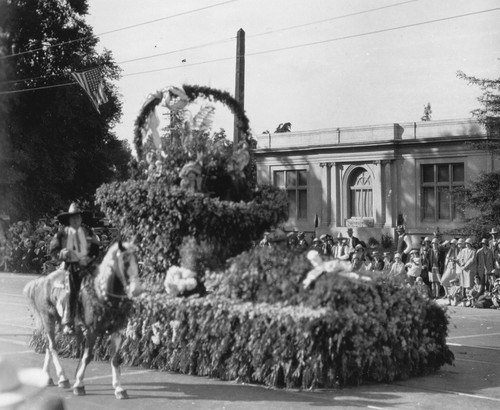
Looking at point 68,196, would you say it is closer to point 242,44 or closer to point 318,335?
point 242,44

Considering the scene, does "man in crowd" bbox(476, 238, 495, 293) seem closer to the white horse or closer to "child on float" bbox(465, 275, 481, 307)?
"child on float" bbox(465, 275, 481, 307)

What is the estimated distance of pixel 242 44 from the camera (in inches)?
884

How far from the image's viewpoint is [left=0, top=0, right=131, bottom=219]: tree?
113 feet

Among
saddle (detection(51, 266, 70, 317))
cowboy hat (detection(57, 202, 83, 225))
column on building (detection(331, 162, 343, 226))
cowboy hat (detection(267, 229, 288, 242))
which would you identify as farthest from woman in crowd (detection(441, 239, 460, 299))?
column on building (detection(331, 162, 343, 226))

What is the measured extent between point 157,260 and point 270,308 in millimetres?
2750

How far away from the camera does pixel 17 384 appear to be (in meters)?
3.00

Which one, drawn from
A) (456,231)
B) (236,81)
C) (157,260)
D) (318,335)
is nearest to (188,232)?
(157,260)

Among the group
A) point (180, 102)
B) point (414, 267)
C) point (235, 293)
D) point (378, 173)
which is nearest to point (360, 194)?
point (378, 173)

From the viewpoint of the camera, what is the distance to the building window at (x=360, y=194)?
4478 centimetres

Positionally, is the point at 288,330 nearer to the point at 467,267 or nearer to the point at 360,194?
the point at 467,267

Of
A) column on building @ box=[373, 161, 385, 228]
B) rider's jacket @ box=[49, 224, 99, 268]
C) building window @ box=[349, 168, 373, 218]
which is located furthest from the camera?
building window @ box=[349, 168, 373, 218]

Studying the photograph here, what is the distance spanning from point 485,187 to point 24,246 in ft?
68.5

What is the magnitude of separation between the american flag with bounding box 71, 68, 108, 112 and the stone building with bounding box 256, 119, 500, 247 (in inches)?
703

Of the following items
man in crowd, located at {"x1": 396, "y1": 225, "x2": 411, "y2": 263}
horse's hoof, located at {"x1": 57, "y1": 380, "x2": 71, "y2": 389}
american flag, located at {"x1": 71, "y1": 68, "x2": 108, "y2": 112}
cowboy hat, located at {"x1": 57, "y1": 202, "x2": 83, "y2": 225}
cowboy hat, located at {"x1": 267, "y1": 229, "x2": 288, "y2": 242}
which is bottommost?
horse's hoof, located at {"x1": 57, "y1": 380, "x2": 71, "y2": 389}
